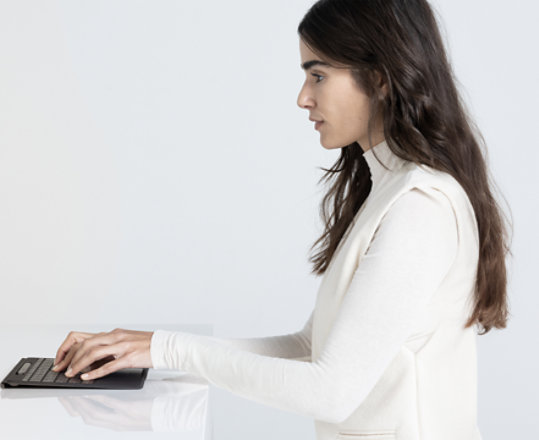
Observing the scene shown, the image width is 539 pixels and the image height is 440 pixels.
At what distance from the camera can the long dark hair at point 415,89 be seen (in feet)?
3.56

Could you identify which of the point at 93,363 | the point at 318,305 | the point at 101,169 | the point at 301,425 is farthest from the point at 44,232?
the point at 318,305

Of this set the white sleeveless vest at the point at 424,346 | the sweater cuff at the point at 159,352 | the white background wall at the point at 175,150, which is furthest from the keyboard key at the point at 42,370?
the white background wall at the point at 175,150

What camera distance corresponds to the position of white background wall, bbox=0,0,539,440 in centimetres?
262

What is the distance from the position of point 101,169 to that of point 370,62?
172cm

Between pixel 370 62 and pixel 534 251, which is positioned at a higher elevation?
pixel 370 62

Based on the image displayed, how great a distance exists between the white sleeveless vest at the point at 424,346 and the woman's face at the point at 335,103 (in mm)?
106

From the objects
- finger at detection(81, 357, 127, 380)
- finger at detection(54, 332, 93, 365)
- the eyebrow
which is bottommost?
finger at detection(81, 357, 127, 380)

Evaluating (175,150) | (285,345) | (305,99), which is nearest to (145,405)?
(285,345)

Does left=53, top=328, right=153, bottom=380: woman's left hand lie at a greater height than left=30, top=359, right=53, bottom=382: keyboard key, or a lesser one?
greater

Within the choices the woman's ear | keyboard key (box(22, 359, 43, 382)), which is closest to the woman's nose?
the woman's ear

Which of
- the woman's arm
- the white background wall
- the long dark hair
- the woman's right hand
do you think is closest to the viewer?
the long dark hair

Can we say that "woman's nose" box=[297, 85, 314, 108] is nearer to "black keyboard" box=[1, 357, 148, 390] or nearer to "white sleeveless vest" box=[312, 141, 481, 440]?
"white sleeveless vest" box=[312, 141, 481, 440]

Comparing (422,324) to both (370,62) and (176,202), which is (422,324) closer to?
(370,62)

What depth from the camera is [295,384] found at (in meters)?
0.99
